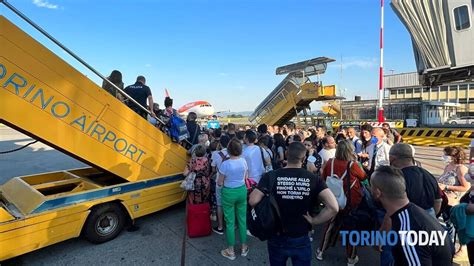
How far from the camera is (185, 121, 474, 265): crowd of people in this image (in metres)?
1.68

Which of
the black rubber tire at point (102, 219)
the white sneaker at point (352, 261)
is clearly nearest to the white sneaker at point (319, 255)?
the white sneaker at point (352, 261)

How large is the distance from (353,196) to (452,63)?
6.68 m

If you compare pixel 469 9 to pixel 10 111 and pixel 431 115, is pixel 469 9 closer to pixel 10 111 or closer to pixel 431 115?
pixel 10 111

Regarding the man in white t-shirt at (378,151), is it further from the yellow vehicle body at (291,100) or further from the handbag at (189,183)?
the yellow vehicle body at (291,100)

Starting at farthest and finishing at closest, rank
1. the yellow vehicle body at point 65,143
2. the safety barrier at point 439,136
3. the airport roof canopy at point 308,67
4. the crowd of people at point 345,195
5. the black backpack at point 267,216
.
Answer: the airport roof canopy at point 308,67
the safety barrier at point 439,136
the yellow vehicle body at point 65,143
the black backpack at point 267,216
the crowd of people at point 345,195

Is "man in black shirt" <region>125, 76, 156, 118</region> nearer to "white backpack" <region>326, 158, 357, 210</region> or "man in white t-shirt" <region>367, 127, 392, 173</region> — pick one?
"white backpack" <region>326, 158, 357, 210</region>

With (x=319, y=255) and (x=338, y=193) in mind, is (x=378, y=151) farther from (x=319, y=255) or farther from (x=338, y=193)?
(x=319, y=255)

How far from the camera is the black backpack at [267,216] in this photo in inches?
79.4

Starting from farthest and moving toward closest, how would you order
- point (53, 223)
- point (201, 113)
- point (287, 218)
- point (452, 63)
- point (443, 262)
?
point (201, 113) → point (452, 63) → point (53, 223) → point (287, 218) → point (443, 262)

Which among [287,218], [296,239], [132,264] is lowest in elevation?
[132,264]

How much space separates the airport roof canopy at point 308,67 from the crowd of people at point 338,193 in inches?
333

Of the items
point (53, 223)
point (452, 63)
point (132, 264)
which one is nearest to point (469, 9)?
point (452, 63)

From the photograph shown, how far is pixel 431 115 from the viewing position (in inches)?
1277

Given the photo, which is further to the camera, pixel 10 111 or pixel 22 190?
pixel 22 190
